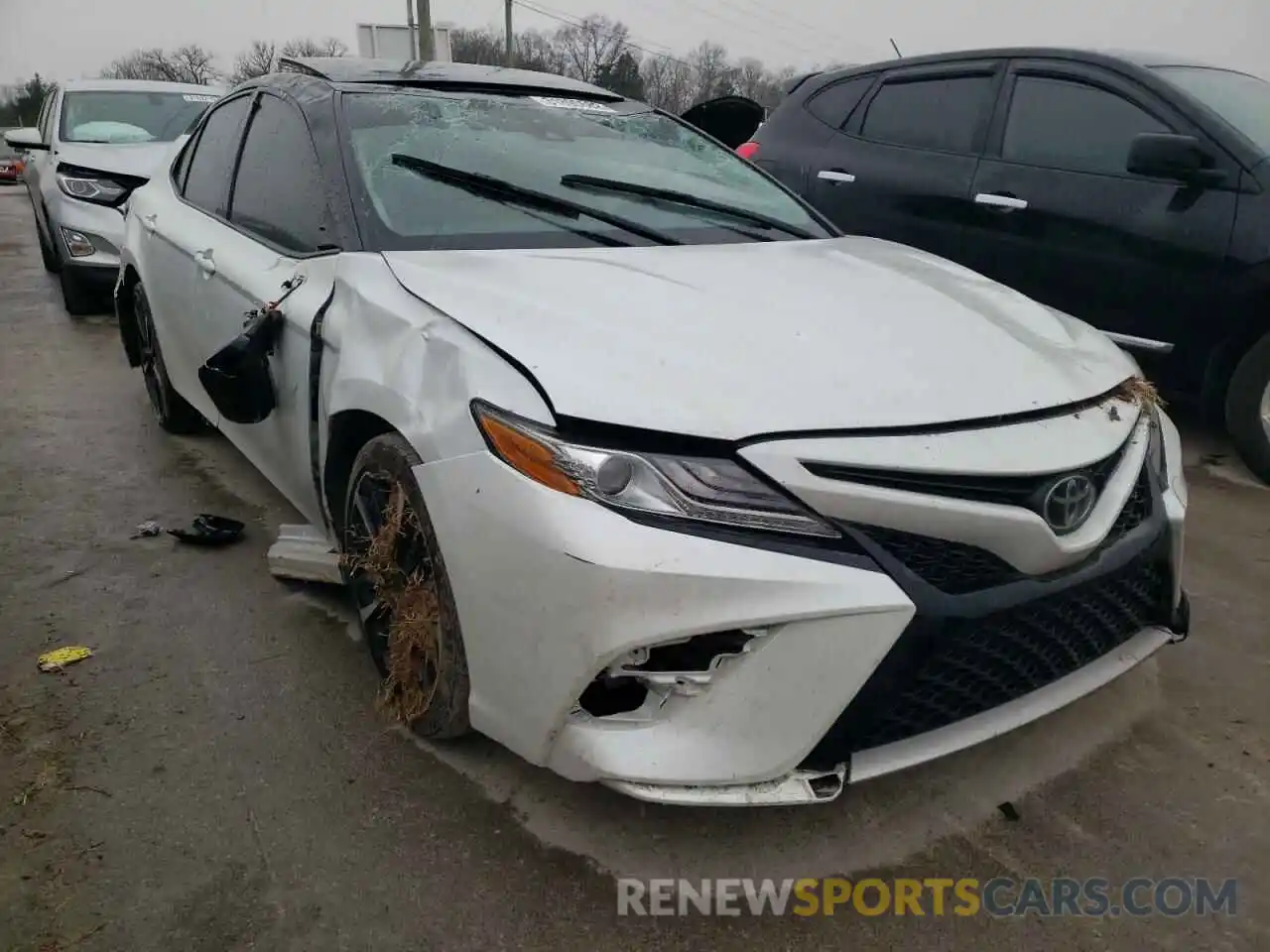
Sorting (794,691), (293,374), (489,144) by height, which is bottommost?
(794,691)

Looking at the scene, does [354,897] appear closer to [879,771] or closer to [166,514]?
[879,771]

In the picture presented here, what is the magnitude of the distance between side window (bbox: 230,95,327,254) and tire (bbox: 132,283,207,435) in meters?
1.18

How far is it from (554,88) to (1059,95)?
2.48m

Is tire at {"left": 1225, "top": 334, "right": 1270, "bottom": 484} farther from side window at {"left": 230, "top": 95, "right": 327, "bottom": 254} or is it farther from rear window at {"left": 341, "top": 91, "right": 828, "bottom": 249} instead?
side window at {"left": 230, "top": 95, "right": 327, "bottom": 254}

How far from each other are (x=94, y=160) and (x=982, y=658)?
7.70m

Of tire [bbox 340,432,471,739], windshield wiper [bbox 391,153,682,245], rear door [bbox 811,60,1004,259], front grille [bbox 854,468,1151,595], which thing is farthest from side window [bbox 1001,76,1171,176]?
tire [bbox 340,432,471,739]

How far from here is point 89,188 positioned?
283 inches

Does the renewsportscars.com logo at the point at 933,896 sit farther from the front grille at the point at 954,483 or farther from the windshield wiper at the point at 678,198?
the windshield wiper at the point at 678,198

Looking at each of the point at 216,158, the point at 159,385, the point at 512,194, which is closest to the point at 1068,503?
the point at 512,194

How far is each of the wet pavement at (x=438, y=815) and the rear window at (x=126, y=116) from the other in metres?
6.14

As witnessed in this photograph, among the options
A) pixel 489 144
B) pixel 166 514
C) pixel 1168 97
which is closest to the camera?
pixel 489 144

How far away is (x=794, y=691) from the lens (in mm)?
1731

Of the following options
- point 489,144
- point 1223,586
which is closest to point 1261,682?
point 1223,586

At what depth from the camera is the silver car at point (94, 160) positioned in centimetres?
712
